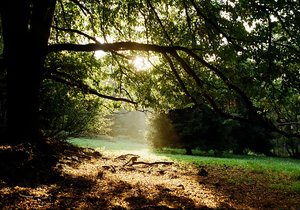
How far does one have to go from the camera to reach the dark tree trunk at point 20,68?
10055 millimetres

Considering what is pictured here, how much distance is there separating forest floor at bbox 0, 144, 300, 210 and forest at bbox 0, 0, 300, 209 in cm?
14

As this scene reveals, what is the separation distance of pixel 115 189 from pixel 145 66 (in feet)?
25.8

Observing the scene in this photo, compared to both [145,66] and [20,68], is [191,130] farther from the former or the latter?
[20,68]

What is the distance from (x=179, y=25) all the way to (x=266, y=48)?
4.31m

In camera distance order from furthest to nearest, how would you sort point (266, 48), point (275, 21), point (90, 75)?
point (90, 75) < point (266, 48) < point (275, 21)

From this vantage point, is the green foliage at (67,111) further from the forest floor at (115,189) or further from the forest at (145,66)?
the forest floor at (115,189)

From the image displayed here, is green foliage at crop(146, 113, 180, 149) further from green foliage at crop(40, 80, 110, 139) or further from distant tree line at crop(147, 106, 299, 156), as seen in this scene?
green foliage at crop(40, 80, 110, 139)

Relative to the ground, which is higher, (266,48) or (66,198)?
(266,48)

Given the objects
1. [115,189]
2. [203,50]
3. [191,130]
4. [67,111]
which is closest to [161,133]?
[191,130]

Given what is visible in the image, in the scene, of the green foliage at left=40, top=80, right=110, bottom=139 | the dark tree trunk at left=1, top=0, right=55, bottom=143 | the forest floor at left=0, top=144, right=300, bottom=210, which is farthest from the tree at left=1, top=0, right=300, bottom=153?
the green foliage at left=40, top=80, right=110, bottom=139

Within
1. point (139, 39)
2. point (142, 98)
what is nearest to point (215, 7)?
point (139, 39)

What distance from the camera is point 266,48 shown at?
329 inches

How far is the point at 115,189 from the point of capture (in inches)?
304

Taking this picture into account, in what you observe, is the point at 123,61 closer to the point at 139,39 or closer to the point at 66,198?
the point at 139,39
